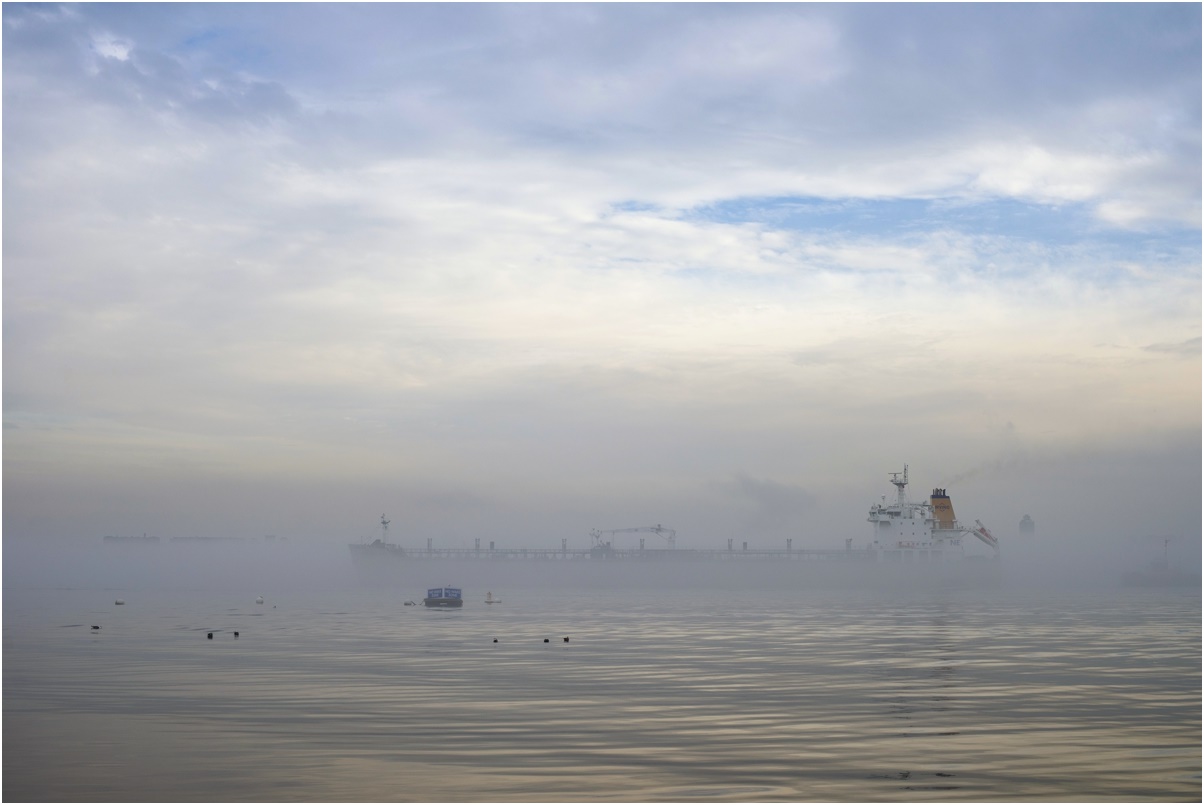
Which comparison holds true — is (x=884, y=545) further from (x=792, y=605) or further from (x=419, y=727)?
(x=419, y=727)

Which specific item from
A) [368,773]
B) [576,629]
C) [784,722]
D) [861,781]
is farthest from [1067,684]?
→ [576,629]

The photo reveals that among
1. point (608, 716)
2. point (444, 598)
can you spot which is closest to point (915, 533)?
point (444, 598)

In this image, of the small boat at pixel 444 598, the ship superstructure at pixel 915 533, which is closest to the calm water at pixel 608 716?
the small boat at pixel 444 598

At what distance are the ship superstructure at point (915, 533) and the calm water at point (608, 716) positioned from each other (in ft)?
390

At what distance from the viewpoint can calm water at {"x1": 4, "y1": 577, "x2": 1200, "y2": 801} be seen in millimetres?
24922

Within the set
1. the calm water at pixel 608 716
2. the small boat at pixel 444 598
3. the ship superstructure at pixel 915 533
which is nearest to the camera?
the calm water at pixel 608 716

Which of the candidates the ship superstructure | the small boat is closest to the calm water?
the small boat

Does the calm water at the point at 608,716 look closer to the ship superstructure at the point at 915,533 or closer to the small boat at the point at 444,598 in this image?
the small boat at the point at 444,598

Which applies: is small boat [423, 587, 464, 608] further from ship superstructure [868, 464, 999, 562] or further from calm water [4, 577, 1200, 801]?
ship superstructure [868, 464, 999, 562]

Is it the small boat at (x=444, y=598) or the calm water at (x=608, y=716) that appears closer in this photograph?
the calm water at (x=608, y=716)

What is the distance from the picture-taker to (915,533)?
191750mm

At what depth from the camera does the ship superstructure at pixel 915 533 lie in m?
190

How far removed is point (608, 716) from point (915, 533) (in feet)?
545

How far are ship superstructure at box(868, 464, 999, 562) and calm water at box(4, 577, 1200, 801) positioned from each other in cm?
11891
